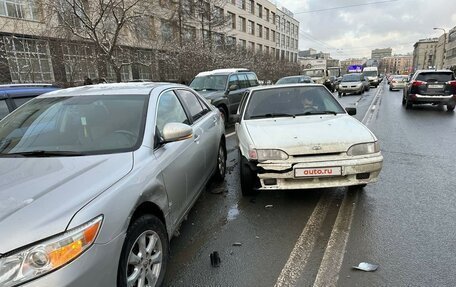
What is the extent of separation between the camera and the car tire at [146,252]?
2.11 meters

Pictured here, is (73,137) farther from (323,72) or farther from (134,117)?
(323,72)

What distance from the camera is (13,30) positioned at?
22.8 meters

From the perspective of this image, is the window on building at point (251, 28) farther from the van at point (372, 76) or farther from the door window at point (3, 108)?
the door window at point (3, 108)

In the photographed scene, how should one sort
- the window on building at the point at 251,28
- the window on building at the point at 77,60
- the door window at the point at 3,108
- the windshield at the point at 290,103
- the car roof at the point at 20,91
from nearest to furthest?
the door window at the point at 3,108, the car roof at the point at 20,91, the windshield at the point at 290,103, the window on building at the point at 77,60, the window on building at the point at 251,28

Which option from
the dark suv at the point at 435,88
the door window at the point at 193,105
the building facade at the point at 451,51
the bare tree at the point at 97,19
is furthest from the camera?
the building facade at the point at 451,51

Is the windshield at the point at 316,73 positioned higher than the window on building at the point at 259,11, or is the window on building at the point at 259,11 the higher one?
the window on building at the point at 259,11

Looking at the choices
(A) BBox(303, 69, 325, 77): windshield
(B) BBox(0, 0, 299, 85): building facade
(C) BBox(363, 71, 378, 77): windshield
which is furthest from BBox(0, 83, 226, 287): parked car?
(C) BBox(363, 71, 378, 77): windshield

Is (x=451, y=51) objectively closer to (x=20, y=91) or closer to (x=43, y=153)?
(x=20, y=91)

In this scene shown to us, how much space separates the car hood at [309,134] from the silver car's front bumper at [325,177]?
6.9 inches

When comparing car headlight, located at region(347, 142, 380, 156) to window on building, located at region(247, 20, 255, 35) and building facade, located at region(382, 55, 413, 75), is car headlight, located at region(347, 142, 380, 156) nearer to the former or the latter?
window on building, located at region(247, 20, 255, 35)

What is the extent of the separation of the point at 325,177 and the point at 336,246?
891mm

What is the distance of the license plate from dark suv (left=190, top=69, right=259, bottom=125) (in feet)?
21.7

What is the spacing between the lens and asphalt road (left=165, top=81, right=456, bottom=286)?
2.82 m

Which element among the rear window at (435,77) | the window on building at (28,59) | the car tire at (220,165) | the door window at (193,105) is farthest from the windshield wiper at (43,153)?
the window on building at (28,59)
